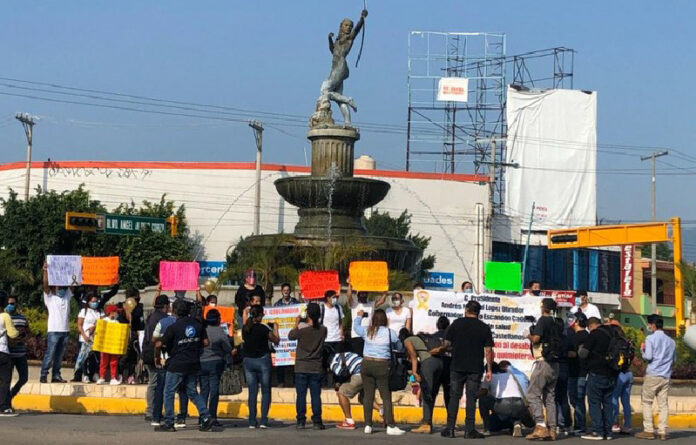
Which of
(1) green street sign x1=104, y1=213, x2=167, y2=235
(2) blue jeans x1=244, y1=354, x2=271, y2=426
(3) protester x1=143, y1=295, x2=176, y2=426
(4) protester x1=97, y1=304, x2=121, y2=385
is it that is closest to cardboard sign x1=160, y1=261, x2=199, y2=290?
(4) protester x1=97, y1=304, x2=121, y2=385

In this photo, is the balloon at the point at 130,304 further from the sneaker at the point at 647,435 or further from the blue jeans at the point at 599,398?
the sneaker at the point at 647,435

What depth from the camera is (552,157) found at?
245ft

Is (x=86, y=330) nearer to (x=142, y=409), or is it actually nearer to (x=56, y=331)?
(x=56, y=331)

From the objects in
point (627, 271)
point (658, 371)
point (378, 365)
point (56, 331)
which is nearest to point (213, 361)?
point (378, 365)

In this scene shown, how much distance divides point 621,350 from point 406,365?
9.91ft

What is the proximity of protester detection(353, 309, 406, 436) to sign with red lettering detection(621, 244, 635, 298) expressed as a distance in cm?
6337

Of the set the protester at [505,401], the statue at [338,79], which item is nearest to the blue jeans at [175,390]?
the protester at [505,401]

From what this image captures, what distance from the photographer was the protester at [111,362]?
17141 millimetres

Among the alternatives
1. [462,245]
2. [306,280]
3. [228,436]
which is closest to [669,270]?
[462,245]

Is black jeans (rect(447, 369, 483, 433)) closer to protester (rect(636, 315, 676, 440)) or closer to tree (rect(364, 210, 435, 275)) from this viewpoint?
protester (rect(636, 315, 676, 440))

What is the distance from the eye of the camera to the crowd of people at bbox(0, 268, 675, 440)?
13266 mm

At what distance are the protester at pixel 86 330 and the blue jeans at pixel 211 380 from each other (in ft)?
13.9

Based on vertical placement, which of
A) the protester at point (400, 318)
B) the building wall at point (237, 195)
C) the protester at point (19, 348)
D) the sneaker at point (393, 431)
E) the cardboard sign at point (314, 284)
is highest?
the building wall at point (237, 195)

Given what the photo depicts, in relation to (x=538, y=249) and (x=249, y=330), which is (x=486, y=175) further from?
(x=249, y=330)
